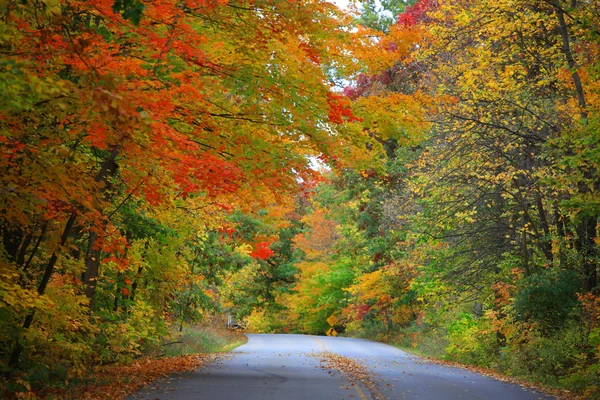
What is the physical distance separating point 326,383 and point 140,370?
15.4 ft

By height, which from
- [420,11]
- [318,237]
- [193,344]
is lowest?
[193,344]

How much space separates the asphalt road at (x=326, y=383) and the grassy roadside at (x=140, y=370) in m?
0.46

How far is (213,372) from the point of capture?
1728cm

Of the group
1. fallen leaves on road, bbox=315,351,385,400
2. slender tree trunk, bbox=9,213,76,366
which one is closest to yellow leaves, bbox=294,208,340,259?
fallen leaves on road, bbox=315,351,385,400

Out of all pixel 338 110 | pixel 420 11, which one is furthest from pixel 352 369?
pixel 420 11

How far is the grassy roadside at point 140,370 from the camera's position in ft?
37.5

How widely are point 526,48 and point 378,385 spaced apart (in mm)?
9325

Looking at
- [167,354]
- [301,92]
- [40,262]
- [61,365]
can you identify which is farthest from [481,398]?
[167,354]

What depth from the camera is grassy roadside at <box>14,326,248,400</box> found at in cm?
1144

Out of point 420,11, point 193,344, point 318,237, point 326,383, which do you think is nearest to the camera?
point 326,383

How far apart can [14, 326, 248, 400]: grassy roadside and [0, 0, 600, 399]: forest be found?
31 cm

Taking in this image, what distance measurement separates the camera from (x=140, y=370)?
16.4 m

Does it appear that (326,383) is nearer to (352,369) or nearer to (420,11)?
(352,369)

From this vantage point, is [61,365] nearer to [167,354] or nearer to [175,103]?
[175,103]
